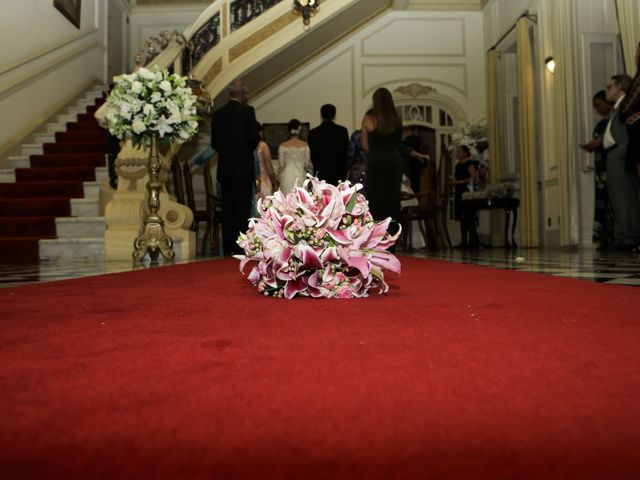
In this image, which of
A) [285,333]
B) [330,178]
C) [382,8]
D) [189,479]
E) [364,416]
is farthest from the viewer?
[382,8]

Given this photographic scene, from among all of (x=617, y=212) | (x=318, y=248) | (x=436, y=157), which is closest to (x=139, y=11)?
(x=436, y=157)

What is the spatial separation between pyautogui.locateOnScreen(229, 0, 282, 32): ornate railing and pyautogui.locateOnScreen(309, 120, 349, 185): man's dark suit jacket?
12.0 feet

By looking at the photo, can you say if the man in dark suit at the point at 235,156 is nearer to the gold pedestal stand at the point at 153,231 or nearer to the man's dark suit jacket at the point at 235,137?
the man's dark suit jacket at the point at 235,137

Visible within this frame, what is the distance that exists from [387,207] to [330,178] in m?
1.14

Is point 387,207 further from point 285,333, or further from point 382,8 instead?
point 382,8

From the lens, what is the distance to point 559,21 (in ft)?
23.7

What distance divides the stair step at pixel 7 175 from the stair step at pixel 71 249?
1.84 metres

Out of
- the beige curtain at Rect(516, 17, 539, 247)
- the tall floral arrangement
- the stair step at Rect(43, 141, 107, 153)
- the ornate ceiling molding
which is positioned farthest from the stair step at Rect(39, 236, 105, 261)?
the ornate ceiling molding

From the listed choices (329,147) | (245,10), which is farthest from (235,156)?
(245,10)

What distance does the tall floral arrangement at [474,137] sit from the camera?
9.70m

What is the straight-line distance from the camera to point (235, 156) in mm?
5676

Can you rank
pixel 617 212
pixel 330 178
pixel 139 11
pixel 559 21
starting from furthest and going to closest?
1. pixel 139 11
2. pixel 559 21
3. pixel 330 178
4. pixel 617 212

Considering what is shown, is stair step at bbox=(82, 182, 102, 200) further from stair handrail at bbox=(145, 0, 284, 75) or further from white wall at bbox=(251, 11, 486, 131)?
white wall at bbox=(251, 11, 486, 131)

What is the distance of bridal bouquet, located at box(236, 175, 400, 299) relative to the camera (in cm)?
173
